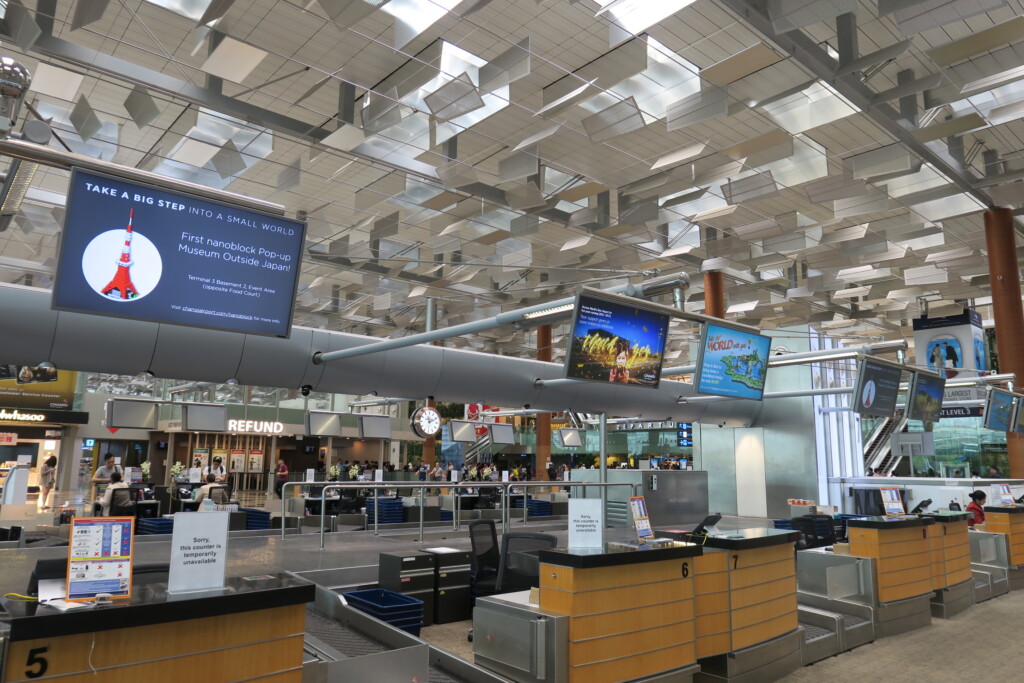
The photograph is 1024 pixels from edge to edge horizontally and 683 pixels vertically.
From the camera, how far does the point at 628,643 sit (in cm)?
482

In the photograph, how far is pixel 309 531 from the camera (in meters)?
12.7

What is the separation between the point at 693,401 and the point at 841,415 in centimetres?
525

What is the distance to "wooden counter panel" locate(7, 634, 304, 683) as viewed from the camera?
2.83 m

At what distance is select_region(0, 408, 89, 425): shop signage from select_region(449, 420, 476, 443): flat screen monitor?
14.9 meters

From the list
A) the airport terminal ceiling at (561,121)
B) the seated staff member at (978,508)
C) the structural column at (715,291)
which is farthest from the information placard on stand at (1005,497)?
the structural column at (715,291)

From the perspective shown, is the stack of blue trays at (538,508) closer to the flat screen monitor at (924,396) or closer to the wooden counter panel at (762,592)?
the flat screen monitor at (924,396)

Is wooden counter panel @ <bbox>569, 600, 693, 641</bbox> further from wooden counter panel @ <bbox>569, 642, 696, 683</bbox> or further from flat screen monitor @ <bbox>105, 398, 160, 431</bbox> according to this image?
flat screen monitor @ <bbox>105, 398, 160, 431</bbox>

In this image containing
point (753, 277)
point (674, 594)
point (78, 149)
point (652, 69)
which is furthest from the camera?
point (753, 277)

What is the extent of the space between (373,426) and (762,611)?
44.9 ft

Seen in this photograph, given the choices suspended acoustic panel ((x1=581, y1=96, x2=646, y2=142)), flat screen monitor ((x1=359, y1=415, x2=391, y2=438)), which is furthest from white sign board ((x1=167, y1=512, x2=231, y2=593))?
flat screen monitor ((x1=359, y1=415, x2=391, y2=438))

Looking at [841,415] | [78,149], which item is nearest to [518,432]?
[841,415]

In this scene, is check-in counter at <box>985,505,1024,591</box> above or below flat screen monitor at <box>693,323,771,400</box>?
below

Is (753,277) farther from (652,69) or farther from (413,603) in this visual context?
(413,603)

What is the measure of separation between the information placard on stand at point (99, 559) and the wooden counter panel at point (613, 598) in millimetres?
2647
